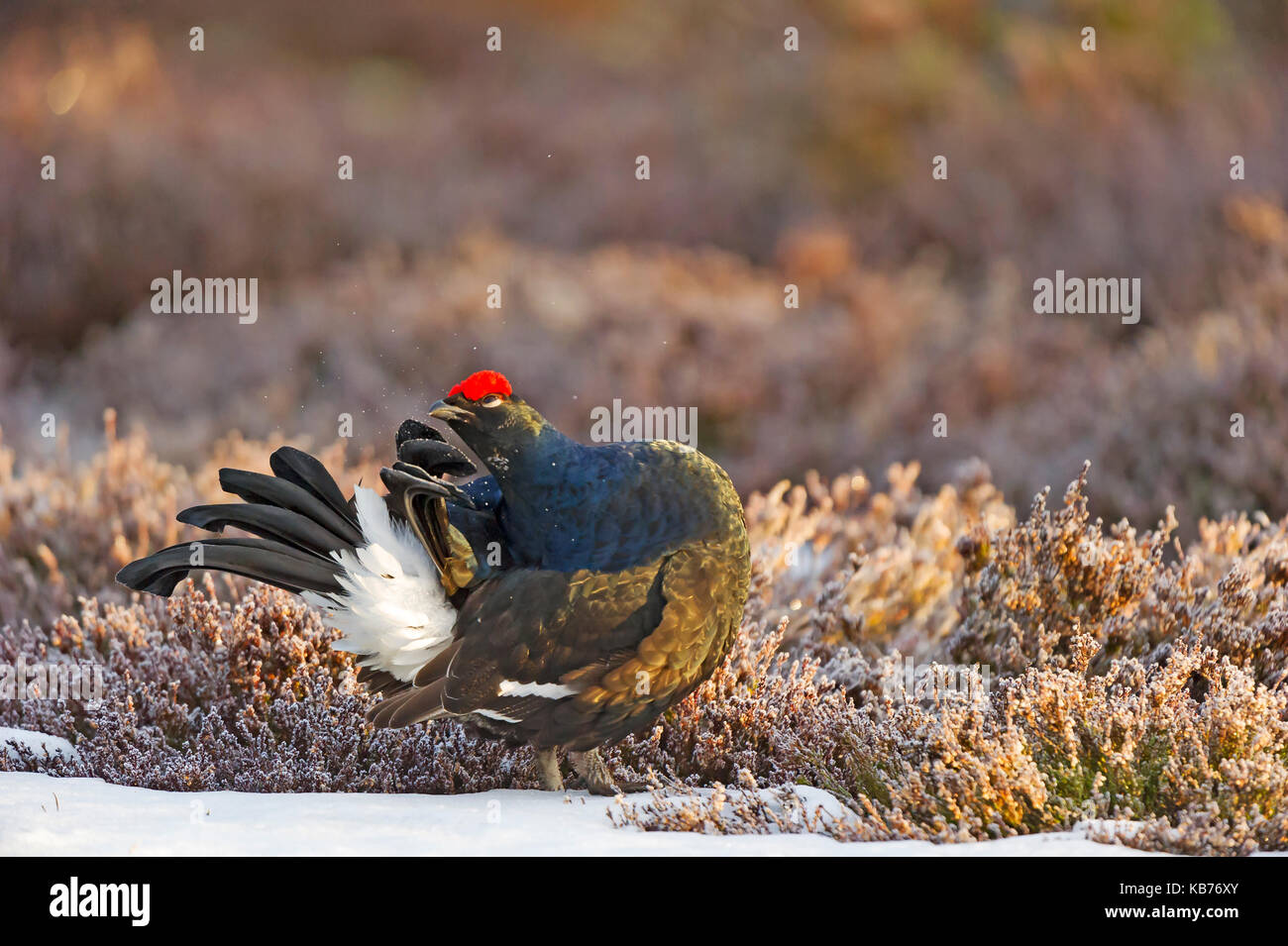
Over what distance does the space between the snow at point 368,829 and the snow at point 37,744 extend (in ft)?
0.98

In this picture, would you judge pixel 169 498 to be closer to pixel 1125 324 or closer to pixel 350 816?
pixel 350 816

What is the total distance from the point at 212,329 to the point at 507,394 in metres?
7.37

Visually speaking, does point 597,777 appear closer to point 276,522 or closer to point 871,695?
point 871,695

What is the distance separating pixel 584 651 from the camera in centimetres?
326

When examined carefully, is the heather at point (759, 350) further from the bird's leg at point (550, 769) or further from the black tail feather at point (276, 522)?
the black tail feather at point (276, 522)

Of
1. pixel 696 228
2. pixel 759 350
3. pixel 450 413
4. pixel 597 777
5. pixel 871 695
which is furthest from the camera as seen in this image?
pixel 696 228

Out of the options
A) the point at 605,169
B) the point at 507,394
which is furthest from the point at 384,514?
the point at 605,169

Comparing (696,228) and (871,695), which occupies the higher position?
(696,228)

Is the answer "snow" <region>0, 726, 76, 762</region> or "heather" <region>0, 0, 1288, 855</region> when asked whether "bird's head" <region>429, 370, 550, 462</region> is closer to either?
"heather" <region>0, 0, 1288, 855</region>

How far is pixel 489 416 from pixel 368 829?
3.57 feet

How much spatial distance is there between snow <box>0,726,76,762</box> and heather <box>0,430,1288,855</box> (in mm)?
56

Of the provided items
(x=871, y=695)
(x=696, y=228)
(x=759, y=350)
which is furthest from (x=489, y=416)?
(x=696, y=228)

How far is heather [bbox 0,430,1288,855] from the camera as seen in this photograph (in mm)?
3174

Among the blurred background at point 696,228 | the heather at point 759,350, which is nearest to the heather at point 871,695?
the heather at point 759,350
